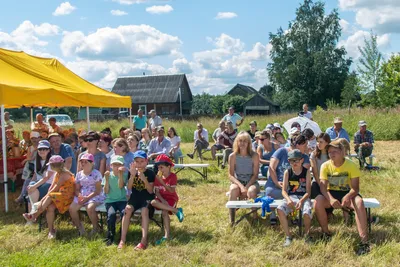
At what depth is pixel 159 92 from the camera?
155 feet

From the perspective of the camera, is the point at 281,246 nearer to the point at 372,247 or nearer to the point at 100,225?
the point at 372,247

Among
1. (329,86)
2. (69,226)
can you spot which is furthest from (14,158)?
(329,86)

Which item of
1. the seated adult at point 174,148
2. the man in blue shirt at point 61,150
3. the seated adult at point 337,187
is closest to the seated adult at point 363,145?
the seated adult at point 174,148

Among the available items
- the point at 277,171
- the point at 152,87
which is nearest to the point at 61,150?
the point at 277,171

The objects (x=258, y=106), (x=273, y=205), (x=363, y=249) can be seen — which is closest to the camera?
(x=363, y=249)

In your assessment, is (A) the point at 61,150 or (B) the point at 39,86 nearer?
(A) the point at 61,150

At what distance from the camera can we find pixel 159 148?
9430 mm

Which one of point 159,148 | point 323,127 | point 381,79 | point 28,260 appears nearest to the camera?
point 28,260

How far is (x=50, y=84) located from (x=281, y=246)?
214 inches

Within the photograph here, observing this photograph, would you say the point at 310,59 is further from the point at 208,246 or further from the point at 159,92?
the point at 208,246

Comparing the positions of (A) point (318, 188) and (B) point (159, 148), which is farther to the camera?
(B) point (159, 148)

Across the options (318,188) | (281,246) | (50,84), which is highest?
(50,84)

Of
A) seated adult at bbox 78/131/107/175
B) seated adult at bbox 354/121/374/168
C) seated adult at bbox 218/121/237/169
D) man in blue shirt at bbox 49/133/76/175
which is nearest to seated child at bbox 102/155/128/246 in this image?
seated adult at bbox 78/131/107/175

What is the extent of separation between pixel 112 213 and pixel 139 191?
1.35 ft
